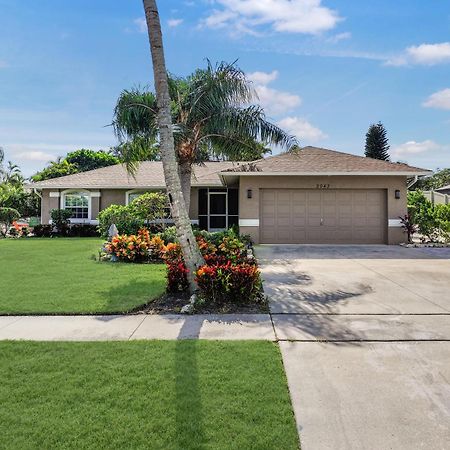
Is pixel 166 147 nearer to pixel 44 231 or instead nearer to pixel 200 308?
pixel 200 308

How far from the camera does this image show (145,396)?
3.21 metres

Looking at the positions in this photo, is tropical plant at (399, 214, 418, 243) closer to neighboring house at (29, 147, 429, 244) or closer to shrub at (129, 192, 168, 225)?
neighboring house at (29, 147, 429, 244)

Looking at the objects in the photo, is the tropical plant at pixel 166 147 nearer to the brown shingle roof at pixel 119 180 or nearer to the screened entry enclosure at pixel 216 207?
the brown shingle roof at pixel 119 180

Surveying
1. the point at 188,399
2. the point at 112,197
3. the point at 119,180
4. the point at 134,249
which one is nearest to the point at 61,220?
the point at 112,197

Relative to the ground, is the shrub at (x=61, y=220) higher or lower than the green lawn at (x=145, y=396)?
higher

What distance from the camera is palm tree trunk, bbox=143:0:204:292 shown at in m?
6.68

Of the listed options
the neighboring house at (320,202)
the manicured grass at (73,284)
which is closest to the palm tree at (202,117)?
the neighboring house at (320,202)

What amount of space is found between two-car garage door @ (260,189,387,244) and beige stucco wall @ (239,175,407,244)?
0.23 metres

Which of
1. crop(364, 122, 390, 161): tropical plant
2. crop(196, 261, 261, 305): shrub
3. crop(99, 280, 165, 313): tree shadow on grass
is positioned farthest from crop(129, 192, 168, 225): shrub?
crop(364, 122, 390, 161): tropical plant

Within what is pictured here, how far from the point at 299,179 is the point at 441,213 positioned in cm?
628

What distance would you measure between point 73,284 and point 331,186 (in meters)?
11.2

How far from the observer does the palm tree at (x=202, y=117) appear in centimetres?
1098

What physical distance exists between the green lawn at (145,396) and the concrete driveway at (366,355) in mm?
306

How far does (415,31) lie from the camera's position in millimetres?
11188
